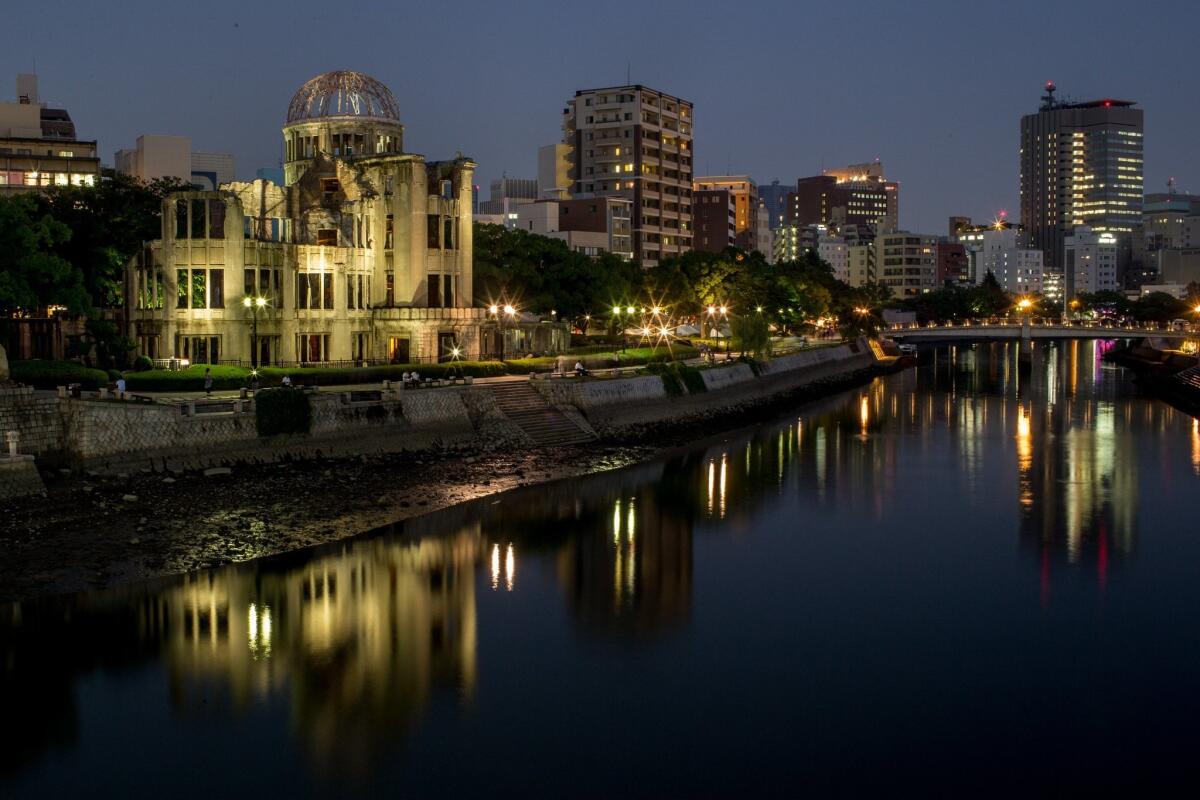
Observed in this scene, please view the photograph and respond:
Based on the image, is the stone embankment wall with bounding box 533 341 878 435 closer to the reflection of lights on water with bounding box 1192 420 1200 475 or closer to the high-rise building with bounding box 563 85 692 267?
the reflection of lights on water with bounding box 1192 420 1200 475

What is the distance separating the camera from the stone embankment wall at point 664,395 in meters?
61.5

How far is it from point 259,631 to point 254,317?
33511 millimetres

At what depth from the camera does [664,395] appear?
68.5 meters

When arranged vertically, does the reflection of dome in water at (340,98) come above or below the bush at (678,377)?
above

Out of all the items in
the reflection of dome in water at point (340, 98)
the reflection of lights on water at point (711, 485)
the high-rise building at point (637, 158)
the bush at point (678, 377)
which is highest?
the high-rise building at point (637, 158)

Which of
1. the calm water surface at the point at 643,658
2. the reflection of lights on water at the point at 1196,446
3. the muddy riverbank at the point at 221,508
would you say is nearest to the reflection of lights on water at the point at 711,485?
the calm water surface at the point at 643,658

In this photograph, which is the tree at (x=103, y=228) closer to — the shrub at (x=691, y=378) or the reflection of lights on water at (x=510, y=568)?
the shrub at (x=691, y=378)

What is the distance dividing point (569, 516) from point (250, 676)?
18.5 metres

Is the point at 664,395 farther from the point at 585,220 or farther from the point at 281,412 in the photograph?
the point at 585,220

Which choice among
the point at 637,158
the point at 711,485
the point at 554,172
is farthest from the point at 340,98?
the point at 554,172

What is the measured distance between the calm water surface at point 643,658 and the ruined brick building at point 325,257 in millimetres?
24243

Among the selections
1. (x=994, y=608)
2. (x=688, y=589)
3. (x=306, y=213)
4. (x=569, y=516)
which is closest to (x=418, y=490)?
(x=569, y=516)

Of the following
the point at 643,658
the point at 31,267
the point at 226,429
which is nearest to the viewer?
the point at 643,658

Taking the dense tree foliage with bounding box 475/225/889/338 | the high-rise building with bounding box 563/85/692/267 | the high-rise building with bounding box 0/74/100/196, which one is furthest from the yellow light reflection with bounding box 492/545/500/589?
the high-rise building with bounding box 563/85/692/267
